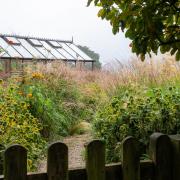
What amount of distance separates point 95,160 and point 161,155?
0.31m

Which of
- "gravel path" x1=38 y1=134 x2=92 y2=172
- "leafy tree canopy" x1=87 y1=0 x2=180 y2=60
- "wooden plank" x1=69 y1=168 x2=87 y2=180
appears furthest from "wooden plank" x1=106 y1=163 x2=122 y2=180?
"gravel path" x1=38 y1=134 x2=92 y2=172

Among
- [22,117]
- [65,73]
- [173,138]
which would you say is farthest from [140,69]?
[173,138]

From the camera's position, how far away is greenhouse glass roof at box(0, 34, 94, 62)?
14.3 metres

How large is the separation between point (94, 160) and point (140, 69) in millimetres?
5346

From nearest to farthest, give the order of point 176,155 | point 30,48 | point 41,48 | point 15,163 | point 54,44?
1. point 15,163
2. point 176,155
3. point 30,48
4. point 41,48
5. point 54,44

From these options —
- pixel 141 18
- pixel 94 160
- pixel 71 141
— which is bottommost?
pixel 71 141

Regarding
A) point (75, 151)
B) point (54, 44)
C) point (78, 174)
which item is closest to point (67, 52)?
point (54, 44)

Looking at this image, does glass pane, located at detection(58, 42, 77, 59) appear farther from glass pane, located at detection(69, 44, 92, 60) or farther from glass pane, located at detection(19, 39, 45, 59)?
glass pane, located at detection(19, 39, 45, 59)

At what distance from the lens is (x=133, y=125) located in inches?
134

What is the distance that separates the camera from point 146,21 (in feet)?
5.06

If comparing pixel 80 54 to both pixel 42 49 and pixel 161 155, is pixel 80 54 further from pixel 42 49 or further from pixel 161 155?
pixel 161 155

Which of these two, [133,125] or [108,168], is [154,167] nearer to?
[108,168]

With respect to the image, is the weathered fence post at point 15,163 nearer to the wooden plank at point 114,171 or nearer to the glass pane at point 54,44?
the wooden plank at point 114,171

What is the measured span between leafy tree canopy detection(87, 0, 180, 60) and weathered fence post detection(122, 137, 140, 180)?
1.29 feet
